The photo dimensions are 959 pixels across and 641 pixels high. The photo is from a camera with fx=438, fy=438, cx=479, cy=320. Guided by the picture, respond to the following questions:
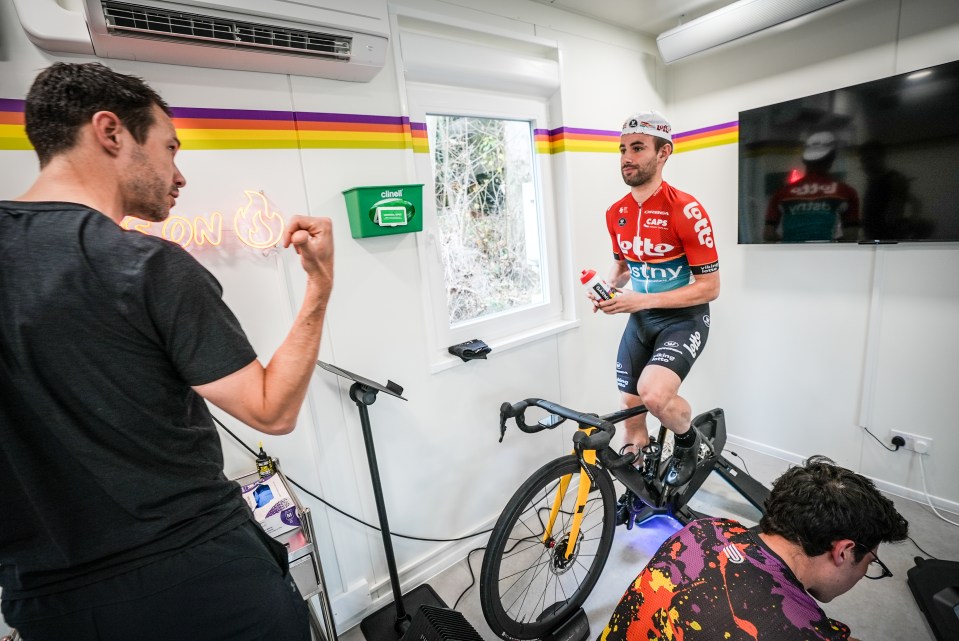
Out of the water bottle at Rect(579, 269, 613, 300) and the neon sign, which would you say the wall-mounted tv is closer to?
the water bottle at Rect(579, 269, 613, 300)

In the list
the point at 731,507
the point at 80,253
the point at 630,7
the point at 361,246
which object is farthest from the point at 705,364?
the point at 80,253

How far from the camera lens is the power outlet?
2336 millimetres

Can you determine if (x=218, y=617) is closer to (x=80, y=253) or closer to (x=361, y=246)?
(x=80, y=253)

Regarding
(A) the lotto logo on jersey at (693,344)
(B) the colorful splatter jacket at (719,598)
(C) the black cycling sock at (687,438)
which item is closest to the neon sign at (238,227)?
(B) the colorful splatter jacket at (719,598)

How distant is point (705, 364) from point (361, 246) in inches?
106

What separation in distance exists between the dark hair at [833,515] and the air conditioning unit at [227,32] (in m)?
1.94

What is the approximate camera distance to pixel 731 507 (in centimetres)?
251

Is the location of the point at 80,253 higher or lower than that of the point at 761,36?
lower

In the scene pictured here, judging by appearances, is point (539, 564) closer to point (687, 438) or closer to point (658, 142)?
point (687, 438)

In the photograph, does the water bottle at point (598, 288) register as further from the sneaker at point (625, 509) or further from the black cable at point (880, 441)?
the black cable at point (880, 441)

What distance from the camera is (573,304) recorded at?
2.67 meters

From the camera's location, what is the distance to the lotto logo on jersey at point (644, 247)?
2062 mm

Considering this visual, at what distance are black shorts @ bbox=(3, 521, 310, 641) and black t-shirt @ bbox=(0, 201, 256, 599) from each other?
1.1 inches

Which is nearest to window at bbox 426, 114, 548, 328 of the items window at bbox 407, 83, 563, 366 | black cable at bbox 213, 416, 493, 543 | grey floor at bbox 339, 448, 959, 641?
window at bbox 407, 83, 563, 366
